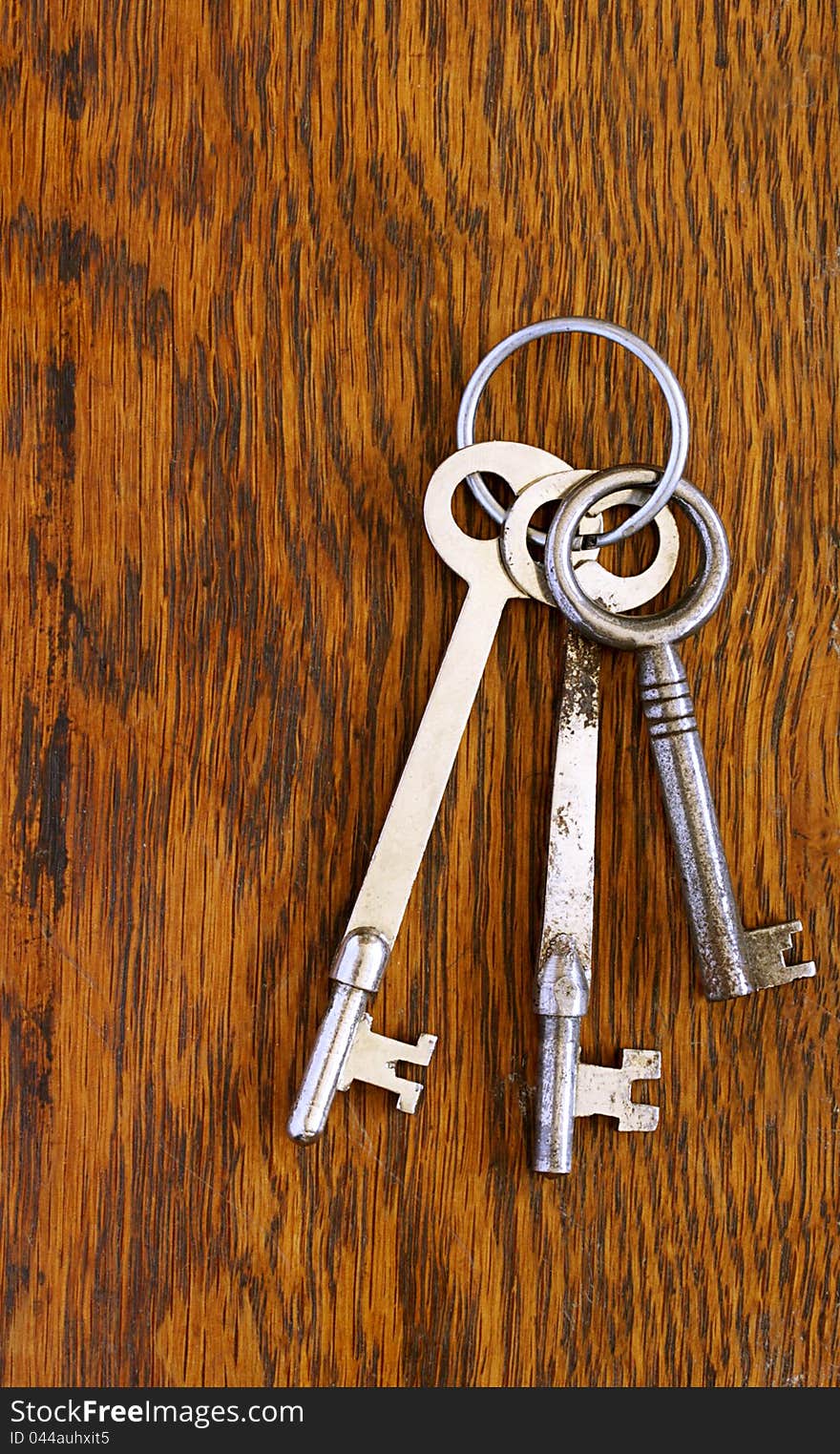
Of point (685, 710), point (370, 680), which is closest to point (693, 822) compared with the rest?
point (685, 710)

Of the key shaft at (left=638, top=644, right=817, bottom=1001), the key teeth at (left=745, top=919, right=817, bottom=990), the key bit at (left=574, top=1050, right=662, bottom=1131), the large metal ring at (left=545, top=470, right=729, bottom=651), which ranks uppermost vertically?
the large metal ring at (left=545, top=470, right=729, bottom=651)

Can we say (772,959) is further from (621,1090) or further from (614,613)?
(614,613)

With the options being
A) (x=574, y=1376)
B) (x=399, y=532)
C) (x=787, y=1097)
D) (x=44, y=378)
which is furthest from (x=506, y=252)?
(x=574, y=1376)

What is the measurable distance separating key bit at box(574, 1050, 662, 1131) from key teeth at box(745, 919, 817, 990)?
0.24 ft

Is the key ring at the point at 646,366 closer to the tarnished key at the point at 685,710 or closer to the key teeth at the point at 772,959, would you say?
the tarnished key at the point at 685,710

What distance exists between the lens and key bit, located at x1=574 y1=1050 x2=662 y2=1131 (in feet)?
2.32

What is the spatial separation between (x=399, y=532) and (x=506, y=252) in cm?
18

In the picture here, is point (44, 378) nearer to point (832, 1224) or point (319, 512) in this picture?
point (319, 512)

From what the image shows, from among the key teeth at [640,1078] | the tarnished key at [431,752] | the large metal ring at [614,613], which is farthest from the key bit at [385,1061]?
the large metal ring at [614,613]

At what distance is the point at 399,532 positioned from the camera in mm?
738

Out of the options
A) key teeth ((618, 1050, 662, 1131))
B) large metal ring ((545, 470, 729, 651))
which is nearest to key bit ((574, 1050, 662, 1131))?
key teeth ((618, 1050, 662, 1131))

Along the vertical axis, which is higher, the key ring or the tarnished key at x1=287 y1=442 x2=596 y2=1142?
the key ring

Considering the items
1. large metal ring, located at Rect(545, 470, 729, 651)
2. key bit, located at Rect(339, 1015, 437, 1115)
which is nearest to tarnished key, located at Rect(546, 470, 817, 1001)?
large metal ring, located at Rect(545, 470, 729, 651)

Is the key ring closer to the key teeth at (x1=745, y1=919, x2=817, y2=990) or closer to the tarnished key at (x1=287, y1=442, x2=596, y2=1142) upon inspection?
the tarnished key at (x1=287, y1=442, x2=596, y2=1142)
